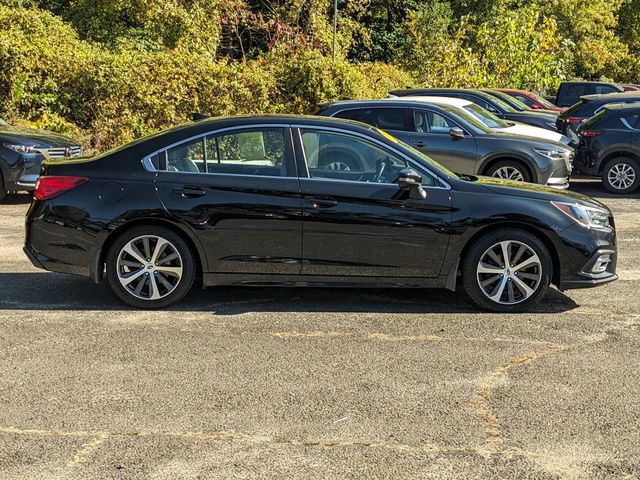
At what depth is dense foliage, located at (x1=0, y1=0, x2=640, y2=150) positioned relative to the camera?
18.2 metres

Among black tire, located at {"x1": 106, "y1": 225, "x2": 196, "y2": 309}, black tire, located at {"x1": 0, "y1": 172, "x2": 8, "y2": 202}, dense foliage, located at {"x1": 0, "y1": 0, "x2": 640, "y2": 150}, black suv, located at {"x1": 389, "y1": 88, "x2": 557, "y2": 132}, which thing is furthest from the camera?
black suv, located at {"x1": 389, "y1": 88, "x2": 557, "y2": 132}

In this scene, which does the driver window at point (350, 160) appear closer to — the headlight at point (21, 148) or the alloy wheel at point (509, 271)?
the alloy wheel at point (509, 271)

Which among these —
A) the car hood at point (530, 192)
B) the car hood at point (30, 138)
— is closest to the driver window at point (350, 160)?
the car hood at point (530, 192)

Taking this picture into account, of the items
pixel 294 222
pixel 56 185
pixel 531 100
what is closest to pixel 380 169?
pixel 294 222

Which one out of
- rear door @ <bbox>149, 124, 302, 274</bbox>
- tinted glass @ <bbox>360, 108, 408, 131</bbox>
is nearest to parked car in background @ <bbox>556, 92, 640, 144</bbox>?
tinted glass @ <bbox>360, 108, 408, 131</bbox>

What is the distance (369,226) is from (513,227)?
3.77 ft

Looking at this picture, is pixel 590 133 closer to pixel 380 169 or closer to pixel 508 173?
pixel 508 173

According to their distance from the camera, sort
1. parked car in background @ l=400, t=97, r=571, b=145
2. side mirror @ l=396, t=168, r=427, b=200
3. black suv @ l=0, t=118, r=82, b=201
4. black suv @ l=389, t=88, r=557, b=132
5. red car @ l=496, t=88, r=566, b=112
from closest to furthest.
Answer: side mirror @ l=396, t=168, r=427, b=200 < black suv @ l=0, t=118, r=82, b=201 < parked car in background @ l=400, t=97, r=571, b=145 < black suv @ l=389, t=88, r=557, b=132 < red car @ l=496, t=88, r=566, b=112

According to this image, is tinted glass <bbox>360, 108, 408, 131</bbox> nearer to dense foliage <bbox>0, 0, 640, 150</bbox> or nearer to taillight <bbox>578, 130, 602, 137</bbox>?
taillight <bbox>578, 130, 602, 137</bbox>

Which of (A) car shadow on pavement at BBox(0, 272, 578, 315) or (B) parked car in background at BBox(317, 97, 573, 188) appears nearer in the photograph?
(A) car shadow on pavement at BBox(0, 272, 578, 315)

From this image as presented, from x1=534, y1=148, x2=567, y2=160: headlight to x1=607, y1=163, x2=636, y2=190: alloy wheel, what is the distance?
1.81 metres

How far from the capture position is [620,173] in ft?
52.2

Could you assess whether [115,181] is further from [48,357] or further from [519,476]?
[519,476]

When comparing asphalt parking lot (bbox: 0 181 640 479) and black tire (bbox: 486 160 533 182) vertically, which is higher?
black tire (bbox: 486 160 533 182)
